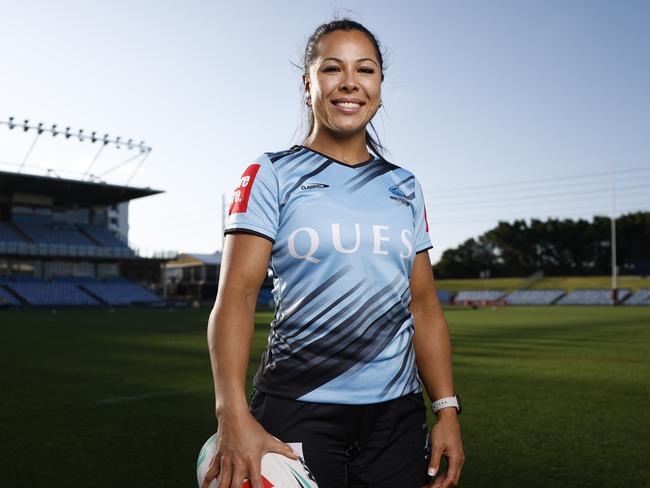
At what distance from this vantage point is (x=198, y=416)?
22.4 feet

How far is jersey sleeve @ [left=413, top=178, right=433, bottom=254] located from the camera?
2.12 metres

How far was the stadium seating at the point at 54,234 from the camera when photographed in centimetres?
5050

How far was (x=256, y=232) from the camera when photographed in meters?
1.78

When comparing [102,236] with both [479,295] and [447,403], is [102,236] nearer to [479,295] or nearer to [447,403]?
[479,295]

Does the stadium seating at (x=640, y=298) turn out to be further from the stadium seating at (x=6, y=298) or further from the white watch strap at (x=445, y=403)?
the white watch strap at (x=445, y=403)

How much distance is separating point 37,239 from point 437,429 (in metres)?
52.8

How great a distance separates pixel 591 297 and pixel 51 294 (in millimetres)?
44445

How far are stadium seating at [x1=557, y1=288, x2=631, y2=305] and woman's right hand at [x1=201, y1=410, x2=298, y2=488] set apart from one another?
58.6 m

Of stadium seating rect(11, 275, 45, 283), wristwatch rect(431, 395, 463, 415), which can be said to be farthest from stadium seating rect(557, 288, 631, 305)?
wristwatch rect(431, 395, 463, 415)

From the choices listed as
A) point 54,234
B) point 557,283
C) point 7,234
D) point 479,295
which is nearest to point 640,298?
point 479,295

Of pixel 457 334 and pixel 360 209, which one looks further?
pixel 457 334

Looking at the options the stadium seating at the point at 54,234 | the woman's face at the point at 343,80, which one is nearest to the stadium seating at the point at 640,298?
the stadium seating at the point at 54,234

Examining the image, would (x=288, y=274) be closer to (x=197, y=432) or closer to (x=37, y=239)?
(x=197, y=432)

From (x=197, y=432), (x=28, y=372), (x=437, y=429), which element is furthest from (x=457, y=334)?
(x=437, y=429)
